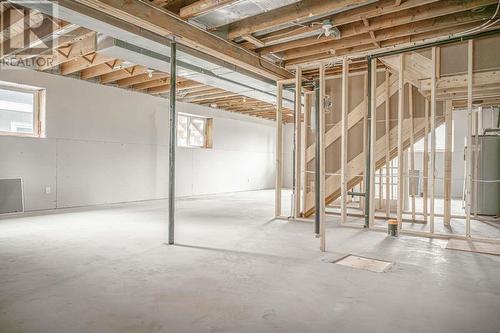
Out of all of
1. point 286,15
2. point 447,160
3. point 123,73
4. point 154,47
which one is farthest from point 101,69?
point 447,160

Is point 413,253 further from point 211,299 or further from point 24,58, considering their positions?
point 24,58

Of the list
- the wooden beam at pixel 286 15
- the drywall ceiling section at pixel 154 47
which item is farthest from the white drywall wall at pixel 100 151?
the wooden beam at pixel 286 15

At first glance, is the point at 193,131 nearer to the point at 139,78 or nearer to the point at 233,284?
the point at 139,78

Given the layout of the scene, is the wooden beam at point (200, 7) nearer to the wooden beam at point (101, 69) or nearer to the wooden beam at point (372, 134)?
the wooden beam at point (372, 134)

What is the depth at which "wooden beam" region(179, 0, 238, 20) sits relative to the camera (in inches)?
141

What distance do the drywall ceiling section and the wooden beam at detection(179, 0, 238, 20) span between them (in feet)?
1.60

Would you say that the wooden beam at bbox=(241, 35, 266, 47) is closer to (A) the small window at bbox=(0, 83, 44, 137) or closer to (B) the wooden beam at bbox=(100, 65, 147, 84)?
(B) the wooden beam at bbox=(100, 65, 147, 84)

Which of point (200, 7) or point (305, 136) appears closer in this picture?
point (200, 7)

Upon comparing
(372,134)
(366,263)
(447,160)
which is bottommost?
(366,263)

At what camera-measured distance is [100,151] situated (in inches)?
291

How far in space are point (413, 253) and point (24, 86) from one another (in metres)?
6.99

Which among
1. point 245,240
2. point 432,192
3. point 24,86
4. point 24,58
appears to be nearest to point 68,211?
point 24,86

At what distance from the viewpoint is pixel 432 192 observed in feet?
14.8

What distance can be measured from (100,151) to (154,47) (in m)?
3.95
